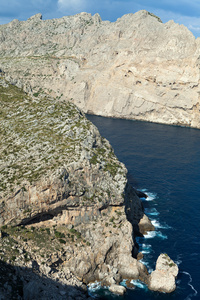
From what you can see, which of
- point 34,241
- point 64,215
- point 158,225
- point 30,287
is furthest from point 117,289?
point 158,225

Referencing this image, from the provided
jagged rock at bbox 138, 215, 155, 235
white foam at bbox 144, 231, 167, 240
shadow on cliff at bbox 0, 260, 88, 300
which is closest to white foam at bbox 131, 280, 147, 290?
shadow on cliff at bbox 0, 260, 88, 300

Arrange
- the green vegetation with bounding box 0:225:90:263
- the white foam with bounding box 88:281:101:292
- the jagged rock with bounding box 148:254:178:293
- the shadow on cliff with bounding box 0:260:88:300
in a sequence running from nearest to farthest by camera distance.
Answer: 1. the shadow on cliff with bounding box 0:260:88:300
2. the green vegetation with bounding box 0:225:90:263
3. the white foam with bounding box 88:281:101:292
4. the jagged rock with bounding box 148:254:178:293

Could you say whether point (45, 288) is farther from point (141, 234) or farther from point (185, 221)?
point (185, 221)

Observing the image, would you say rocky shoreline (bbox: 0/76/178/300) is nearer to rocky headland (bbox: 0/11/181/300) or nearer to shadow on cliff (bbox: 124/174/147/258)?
rocky headland (bbox: 0/11/181/300)

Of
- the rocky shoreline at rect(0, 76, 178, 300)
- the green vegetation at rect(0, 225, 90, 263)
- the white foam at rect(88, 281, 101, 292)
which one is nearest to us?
the green vegetation at rect(0, 225, 90, 263)

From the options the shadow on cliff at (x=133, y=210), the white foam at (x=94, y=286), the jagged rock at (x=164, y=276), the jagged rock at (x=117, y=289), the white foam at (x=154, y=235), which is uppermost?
the shadow on cliff at (x=133, y=210)

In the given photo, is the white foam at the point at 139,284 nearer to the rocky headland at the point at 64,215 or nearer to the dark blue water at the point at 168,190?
the dark blue water at the point at 168,190

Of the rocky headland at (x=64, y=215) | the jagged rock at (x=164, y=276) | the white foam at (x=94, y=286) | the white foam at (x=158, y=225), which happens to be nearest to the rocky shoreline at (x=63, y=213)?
the rocky headland at (x=64, y=215)
